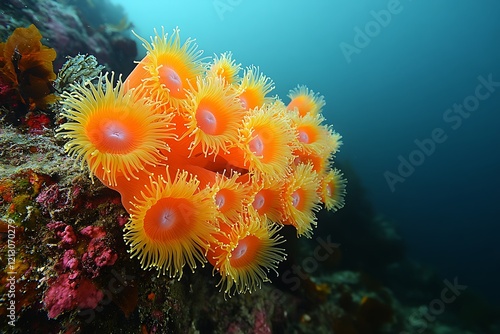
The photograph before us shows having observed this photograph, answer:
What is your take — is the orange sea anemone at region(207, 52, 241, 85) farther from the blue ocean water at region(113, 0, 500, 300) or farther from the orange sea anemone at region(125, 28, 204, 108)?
the blue ocean water at region(113, 0, 500, 300)

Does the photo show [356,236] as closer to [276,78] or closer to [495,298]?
[495,298]

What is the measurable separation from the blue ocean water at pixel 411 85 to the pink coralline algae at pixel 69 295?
897 centimetres

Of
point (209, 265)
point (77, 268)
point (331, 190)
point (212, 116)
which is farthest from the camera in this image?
point (331, 190)

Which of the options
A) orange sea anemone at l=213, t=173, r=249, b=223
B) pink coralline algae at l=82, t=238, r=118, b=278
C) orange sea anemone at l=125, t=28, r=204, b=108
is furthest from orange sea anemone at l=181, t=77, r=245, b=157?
pink coralline algae at l=82, t=238, r=118, b=278

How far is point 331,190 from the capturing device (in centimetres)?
373

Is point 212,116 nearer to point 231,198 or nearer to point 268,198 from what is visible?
point 231,198

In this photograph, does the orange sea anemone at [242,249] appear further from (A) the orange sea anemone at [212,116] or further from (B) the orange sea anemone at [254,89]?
(B) the orange sea anemone at [254,89]

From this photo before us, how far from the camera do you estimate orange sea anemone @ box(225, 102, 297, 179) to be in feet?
7.45

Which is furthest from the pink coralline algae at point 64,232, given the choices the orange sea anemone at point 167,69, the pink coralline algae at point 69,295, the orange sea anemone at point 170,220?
the orange sea anemone at point 167,69

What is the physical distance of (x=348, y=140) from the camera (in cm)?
2830

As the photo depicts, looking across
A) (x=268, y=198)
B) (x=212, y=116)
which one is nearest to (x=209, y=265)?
(x=268, y=198)

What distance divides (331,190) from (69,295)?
306cm

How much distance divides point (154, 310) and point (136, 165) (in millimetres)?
1237

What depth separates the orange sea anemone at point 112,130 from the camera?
5.82 ft
